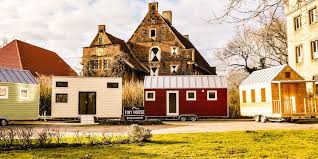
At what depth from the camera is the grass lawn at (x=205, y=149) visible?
27.8 ft

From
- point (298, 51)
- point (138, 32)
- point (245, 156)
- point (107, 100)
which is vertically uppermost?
point (138, 32)

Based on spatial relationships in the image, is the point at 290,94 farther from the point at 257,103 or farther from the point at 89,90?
the point at 89,90

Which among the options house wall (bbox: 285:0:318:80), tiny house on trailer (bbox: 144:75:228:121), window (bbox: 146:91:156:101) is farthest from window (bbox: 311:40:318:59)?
window (bbox: 146:91:156:101)

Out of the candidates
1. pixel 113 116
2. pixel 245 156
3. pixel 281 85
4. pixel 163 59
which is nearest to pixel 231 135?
pixel 245 156

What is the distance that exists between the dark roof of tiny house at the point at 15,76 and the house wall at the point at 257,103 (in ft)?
47.7

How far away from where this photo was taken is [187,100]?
26.2 metres

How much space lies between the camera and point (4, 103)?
2198 cm

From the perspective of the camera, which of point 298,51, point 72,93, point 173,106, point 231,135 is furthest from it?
point 298,51

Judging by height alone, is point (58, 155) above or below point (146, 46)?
below

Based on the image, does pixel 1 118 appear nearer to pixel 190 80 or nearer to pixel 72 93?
pixel 72 93

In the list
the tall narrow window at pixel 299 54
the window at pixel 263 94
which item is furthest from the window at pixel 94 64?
the window at pixel 263 94

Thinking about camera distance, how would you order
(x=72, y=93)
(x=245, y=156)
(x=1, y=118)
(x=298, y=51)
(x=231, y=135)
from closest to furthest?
(x=245, y=156), (x=231, y=135), (x=1, y=118), (x=72, y=93), (x=298, y=51)

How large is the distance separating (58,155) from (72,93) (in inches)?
655

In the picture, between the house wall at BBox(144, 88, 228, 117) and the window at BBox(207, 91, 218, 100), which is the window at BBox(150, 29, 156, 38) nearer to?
the house wall at BBox(144, 88, 228, 117)
